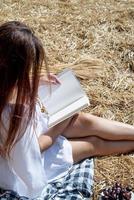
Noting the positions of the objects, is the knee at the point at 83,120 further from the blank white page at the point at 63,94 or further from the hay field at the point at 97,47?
the hay field at the point at 97,47

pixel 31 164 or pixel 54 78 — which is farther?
pixel 54 78

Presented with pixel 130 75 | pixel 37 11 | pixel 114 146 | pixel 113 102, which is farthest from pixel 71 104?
pixel 37 11

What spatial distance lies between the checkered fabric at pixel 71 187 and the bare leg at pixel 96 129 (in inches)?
7.4

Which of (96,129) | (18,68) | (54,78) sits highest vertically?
(18,68)

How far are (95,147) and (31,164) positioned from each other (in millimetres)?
588

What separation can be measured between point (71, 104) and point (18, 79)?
1.83 feet

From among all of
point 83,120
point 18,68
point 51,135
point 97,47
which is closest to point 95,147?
point 83,120

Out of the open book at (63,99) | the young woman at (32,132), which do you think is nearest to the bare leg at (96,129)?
the young woman at (32,132)

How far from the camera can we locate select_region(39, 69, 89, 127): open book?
2.84 meters

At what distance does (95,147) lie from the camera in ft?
10.1

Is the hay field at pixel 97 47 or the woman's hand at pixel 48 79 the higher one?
the woman's hand at pixel 48 79

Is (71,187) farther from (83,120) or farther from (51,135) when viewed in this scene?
(83,120)

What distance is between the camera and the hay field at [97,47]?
3.44m

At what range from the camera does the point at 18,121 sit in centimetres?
244
